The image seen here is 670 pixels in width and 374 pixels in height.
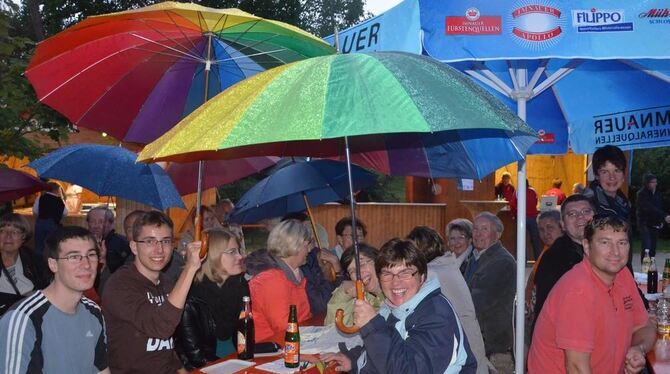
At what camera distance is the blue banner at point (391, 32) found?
481 cm

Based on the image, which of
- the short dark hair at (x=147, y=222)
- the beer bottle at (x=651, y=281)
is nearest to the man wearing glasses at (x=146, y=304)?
the short dark hair at (x=147, y=222)

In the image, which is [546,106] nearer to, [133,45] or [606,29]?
[606,29]

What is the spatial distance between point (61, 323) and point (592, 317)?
268 cm

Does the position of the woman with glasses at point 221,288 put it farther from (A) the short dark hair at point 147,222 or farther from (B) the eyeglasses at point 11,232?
(B) the eyeglasses at point 11,232

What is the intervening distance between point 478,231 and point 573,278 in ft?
9.62

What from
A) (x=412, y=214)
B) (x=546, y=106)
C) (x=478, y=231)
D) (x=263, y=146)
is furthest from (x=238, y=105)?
(x=412, y=214)

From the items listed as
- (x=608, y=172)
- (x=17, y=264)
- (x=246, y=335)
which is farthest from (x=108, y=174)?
(x=608, y=172)

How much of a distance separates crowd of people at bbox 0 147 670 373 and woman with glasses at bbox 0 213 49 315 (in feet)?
0.04

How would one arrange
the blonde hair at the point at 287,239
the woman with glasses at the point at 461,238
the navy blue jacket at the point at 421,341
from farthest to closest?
the woman with glasses at the point at 461,238, the blonde hair at the point at 287,239, the navy blue jacket at the point at 421,341

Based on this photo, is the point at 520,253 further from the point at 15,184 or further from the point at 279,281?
the point at 15,184

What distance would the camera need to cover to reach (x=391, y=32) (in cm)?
513

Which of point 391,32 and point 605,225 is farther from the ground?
point 391,32

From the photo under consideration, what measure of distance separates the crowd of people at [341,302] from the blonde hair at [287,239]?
11mm

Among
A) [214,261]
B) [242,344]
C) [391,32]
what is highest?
[391,32]
